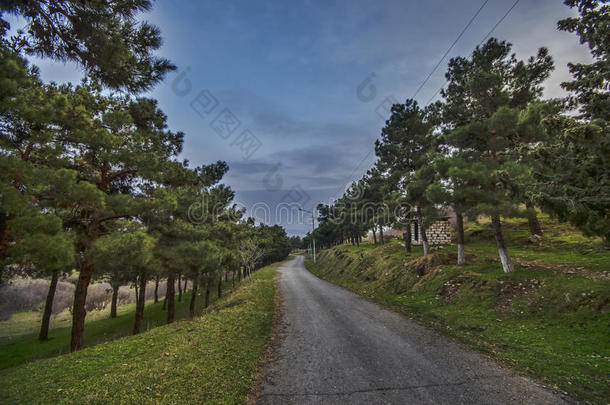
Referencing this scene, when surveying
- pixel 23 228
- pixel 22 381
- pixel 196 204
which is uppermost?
pixel 196 204

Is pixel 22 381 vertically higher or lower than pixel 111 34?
lower

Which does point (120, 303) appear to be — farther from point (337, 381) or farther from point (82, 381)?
point (337, 381)

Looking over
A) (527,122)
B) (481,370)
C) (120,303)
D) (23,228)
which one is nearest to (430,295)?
(481,370)

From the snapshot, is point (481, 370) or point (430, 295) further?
point (430, 295)

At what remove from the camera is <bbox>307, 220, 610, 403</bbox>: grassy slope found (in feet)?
17.7

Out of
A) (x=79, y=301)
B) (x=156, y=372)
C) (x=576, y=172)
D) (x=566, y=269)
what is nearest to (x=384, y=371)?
(x=156, y=372)

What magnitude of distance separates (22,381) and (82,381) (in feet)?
7.50

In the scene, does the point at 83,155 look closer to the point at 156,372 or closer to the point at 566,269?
the point at 156,372

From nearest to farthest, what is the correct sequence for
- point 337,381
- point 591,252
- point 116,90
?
1. point 337,381
2. point 116,90
3. point 591,252

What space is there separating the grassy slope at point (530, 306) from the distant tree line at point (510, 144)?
2.01 meters

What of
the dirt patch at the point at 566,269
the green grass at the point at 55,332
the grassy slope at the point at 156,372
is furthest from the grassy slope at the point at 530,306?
the green grass at the point at 55,332

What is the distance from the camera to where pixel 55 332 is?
73.5ft

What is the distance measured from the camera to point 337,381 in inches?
191

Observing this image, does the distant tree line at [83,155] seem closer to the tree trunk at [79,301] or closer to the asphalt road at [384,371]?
the tree trunk at [79,301]
